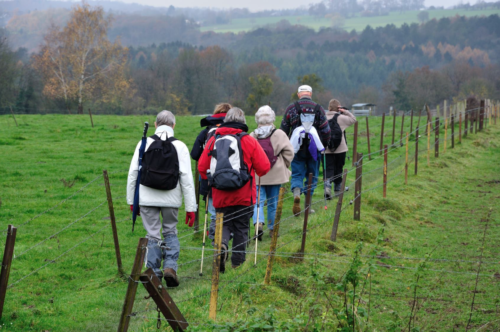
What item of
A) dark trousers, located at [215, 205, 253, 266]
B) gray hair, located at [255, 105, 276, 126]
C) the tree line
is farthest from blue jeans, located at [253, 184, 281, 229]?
the tree line

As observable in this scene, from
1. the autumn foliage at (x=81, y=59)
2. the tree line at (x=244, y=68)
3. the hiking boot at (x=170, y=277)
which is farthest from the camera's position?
the tree line at (x=244, y=68)

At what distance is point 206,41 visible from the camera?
191 m

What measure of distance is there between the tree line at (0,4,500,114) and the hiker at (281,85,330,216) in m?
42.2

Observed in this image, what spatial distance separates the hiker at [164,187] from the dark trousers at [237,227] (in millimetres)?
574

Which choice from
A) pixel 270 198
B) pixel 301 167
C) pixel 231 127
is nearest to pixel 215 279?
pixel 231 127

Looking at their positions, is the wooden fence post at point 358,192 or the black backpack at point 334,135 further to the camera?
the black backpack at point 334,135

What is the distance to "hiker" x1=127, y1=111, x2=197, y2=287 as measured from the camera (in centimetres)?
648

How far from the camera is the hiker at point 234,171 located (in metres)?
6.77

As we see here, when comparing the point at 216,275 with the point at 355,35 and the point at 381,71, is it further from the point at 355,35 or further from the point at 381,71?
the point at 355,35

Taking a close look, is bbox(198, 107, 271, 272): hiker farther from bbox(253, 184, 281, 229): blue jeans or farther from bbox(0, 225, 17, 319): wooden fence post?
bbox(0, 225, 17, 319): wooden fence post

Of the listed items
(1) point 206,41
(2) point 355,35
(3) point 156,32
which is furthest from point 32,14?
(2) point 355,35

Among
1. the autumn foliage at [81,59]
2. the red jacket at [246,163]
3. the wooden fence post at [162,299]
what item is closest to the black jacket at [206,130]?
the red jacket at [246,163]

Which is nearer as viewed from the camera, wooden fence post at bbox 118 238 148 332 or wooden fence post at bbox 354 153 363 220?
wooden fence post at bbox 118 238 148 332

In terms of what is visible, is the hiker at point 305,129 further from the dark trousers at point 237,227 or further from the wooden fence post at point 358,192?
the dark trousers at point 237,227
